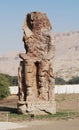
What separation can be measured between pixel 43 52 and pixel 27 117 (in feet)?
12.0

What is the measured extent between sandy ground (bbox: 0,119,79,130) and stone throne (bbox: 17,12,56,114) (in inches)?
99.9

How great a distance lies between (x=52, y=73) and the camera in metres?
24.5

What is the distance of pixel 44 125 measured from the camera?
20.6 metres

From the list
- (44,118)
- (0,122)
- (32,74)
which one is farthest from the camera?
(32,74)

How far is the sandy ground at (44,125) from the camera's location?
773 inches

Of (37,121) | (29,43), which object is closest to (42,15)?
(29,43)

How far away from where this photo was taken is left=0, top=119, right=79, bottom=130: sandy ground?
64.4 ft

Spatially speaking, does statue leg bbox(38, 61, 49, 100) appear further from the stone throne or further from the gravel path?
the gravel path

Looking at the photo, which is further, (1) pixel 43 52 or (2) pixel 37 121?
(1) pixel 43 52

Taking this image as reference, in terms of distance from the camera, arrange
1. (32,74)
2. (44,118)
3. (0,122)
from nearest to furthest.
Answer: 1. (0,122)
2. (44,118)
3. (32,74)

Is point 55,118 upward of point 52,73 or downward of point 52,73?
downward

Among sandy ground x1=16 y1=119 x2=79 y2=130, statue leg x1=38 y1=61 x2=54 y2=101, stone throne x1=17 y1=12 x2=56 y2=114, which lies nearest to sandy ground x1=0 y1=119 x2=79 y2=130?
sandy ground x1=16 y1=119 x2=79 y2=130

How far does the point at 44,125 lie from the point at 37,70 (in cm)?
456

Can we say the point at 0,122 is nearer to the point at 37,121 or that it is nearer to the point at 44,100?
the point at 37,121
